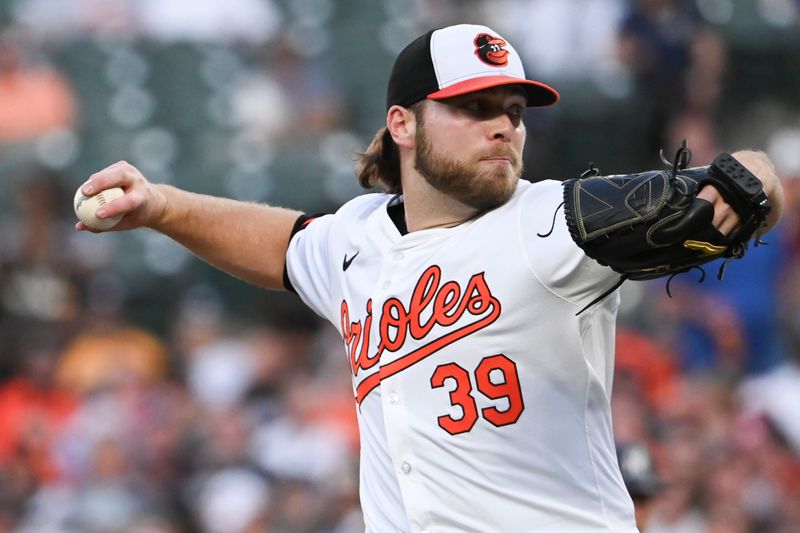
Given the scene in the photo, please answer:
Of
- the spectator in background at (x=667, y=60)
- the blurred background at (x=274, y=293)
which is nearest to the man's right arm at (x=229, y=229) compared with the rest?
the blurred background at (x=274, y=293)

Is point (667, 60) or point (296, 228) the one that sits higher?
point (296, 228)

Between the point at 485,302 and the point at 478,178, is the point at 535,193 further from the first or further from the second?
the point at 485,302

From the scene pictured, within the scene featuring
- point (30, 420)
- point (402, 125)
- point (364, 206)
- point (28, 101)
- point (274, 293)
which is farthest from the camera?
point (28, 101)

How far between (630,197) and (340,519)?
4101 millimetres

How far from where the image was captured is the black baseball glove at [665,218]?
3.02 meters

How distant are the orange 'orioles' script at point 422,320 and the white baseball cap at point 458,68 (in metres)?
0.46

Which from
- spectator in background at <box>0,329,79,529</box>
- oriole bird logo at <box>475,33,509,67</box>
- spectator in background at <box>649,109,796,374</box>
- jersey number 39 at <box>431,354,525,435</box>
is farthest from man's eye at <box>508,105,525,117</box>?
spectator in background at <box>0,329,79,529</box>

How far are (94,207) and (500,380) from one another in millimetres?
1102

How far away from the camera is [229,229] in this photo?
3994mm

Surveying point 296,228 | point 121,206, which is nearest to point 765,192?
point 296,228

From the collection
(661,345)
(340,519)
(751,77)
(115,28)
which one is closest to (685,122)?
(751,77)

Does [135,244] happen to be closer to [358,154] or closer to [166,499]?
[166,499]

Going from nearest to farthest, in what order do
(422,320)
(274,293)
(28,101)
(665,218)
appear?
(665,218) → (422,320) → (274,293) → (28,101)

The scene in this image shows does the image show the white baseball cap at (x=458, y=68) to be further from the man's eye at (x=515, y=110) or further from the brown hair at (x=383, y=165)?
the brown hair at (x=383, y=165)
